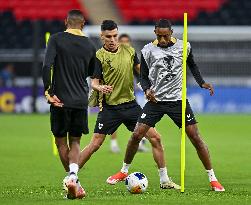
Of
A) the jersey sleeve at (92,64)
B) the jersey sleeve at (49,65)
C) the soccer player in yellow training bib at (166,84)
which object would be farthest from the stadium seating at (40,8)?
the jersey sleeve at (49,65)

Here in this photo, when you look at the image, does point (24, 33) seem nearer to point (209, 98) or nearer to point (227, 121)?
point (209, 98)

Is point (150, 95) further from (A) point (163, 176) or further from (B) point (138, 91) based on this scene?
(B) point (138, 91)

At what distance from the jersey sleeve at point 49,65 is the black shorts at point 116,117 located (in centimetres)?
245

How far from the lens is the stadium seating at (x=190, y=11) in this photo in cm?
3769

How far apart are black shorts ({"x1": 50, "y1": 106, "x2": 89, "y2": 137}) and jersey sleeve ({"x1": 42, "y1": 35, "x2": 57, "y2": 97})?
0.31 m

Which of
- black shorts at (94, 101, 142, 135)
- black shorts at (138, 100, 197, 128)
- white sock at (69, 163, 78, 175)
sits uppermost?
black shorts at (138, 100, 197, 128)

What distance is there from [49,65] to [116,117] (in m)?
2.66

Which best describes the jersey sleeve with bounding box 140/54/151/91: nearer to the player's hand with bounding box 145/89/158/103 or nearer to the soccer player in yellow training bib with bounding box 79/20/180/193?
the player's hand with bounding box 145/89/158/103

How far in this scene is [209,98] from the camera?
3366 centimetres

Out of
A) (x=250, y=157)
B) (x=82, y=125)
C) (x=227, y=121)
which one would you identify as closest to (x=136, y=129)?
(x=82, y=125)

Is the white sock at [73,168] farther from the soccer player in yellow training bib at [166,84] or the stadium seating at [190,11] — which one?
the stadium seating at [190,11]

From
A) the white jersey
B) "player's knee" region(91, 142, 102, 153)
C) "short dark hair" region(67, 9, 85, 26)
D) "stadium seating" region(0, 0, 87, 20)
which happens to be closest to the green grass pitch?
"player's knee" region(91, 142, 102, 153)

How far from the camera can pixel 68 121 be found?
Result: 35.0 feet

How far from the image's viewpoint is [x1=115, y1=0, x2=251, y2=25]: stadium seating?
124 ft
